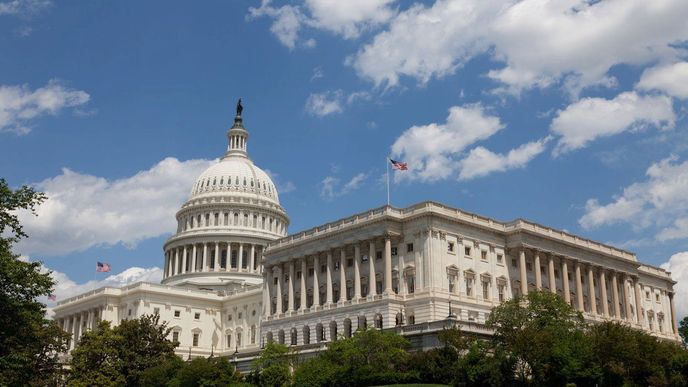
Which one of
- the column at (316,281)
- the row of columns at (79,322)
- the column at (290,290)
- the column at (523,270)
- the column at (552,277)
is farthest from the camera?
the row of columns at (79,322)

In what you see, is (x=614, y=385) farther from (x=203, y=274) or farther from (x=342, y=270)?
(x=203, y=274)

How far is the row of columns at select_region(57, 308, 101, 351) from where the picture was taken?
469ft

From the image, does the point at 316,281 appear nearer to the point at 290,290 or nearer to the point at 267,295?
the point at 290,290

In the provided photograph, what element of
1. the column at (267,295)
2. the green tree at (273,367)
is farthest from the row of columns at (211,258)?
the green tree at (273,367)

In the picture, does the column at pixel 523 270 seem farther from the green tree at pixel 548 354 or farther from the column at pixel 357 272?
the green tree at pixel 548 354

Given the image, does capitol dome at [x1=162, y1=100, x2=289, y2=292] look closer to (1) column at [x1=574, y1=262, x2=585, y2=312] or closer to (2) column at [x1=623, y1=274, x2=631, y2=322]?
(1) column at [x1=574, y1=262, x2=585, y2=312]

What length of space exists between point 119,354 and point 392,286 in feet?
111

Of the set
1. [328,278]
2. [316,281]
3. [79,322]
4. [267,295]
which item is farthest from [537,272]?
[79,322]

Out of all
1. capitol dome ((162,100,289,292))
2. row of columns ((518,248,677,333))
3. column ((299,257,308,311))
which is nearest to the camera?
row of columns ((518,248,677,333))

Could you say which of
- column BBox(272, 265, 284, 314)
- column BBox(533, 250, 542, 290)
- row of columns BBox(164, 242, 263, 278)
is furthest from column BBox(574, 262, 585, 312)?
row of columns BBox(164, 242, 263, 278)

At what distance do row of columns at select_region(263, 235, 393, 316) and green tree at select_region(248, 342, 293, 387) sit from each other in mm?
18002

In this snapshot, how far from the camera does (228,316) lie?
14175 cm

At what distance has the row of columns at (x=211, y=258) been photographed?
157750 millimetres

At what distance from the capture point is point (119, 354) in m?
92.6
